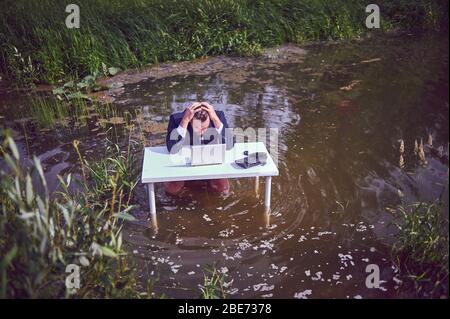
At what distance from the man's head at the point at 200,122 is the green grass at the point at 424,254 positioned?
2.31 metres

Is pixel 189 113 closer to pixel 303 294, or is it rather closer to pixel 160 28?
pixel 303 294

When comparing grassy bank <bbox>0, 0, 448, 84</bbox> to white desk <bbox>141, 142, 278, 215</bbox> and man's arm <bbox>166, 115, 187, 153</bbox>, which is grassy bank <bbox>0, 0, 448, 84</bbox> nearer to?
man's arm <bbox>166, 115, 187, 153</bbox>

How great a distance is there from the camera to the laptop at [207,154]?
4.36 metres

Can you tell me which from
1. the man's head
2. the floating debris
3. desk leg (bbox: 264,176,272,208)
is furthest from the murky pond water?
the man's head

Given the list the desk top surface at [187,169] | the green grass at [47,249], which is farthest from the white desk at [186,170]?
the green grass at [47,249]

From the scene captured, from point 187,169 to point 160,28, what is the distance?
20.6 feet

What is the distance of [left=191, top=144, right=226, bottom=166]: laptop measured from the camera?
4355 millimetres

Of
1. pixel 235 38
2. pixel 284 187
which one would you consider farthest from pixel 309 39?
pixel 284 187

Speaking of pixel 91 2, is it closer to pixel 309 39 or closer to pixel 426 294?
pixel 309 39

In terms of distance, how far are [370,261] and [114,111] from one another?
5.04 m

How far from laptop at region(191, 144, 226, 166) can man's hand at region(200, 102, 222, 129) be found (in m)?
0.46

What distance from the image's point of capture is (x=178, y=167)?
445cm

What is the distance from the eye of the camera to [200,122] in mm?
4762

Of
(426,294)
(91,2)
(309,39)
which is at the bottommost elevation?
(426,294)
